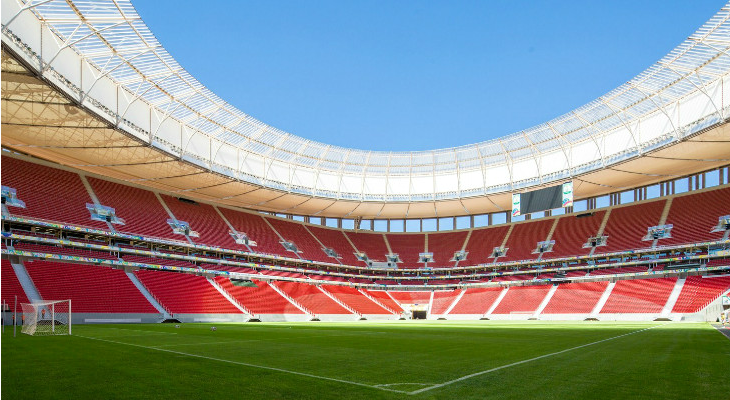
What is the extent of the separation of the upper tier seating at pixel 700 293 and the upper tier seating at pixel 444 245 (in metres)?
28.3

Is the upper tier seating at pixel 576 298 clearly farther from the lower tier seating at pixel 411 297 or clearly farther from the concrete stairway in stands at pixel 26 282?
the concrete stairway in stands at pixel 26 282

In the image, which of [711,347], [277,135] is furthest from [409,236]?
[711,347]

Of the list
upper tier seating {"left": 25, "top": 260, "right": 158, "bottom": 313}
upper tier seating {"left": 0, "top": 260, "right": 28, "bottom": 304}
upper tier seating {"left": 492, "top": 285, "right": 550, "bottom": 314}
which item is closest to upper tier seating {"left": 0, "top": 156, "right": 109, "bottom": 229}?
upper tier seating {"left": 25, "top": 260, "right": 158, "bottom": 313}

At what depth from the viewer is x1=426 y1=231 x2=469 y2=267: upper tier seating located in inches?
2753

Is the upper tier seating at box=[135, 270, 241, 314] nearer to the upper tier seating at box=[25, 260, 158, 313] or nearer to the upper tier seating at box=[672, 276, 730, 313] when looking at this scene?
the upper tier seating at box=[25, 260, 158, 313]

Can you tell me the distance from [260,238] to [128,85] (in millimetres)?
28091

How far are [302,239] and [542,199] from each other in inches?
1193

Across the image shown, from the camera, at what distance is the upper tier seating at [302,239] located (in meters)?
65.5

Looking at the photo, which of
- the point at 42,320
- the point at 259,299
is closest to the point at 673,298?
the point at 259,299

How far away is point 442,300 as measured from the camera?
6419cm

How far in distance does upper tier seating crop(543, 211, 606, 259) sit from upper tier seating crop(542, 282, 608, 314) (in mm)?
4753

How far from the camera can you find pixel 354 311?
57219mm

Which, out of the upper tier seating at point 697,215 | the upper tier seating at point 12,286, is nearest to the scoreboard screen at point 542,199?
the upper tier seating at point 697,215

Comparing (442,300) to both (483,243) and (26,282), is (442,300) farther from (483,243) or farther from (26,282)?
(26,282)
